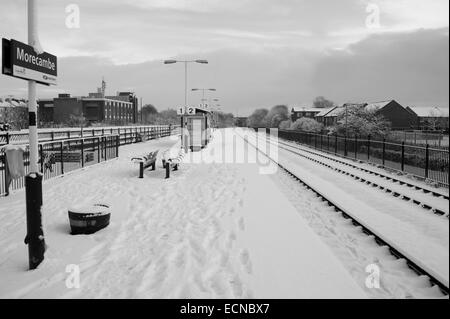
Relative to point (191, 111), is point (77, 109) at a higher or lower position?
higher

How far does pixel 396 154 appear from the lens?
21.4m

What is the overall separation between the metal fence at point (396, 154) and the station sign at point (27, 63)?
44.4 ft

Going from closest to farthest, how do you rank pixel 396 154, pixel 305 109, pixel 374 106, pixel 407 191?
pixel 407 191
pixel 396 154
pixel 374 106
pixel 305 109

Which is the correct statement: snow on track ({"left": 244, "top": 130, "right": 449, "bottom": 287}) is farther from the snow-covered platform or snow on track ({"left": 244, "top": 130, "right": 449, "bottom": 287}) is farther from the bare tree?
the bare tree

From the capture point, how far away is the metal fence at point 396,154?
53.9ft

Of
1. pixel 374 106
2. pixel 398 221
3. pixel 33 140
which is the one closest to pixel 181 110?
pixel 374 106

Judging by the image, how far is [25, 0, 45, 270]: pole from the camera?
6086mm

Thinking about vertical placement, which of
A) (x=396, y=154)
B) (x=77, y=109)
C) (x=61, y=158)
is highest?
(x=77, y=109)

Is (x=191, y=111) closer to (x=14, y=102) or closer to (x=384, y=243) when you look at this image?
(x=384, y=243)

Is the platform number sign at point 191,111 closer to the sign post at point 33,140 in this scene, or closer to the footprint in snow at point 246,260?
the sign post at point 33,140

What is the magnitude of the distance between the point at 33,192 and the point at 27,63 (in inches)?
75.2
